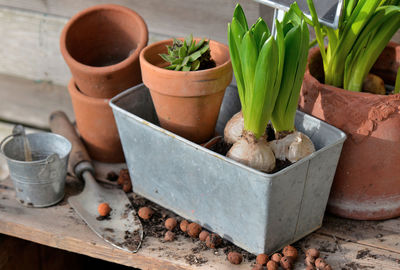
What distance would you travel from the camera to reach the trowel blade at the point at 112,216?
87 centimetres

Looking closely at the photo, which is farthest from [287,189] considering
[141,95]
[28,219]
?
[28,219]

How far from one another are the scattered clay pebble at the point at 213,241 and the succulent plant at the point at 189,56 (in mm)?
282

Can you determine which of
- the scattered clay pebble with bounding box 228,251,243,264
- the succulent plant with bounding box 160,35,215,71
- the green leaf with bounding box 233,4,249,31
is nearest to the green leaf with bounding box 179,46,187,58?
the succulent plant with bounding box 160,35,215,71

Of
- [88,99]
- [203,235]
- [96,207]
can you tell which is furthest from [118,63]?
[203,235]

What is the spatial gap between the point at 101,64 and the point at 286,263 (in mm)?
600

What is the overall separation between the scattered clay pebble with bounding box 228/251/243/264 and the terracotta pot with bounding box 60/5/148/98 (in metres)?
0.41

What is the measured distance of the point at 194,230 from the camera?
2.84 ft

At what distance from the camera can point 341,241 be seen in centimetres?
86

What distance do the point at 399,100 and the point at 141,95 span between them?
46cm

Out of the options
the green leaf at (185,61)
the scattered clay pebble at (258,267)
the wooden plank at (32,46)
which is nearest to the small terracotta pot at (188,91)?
the green leaf at (185,61)

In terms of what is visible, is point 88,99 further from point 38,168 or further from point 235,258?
point 235,258

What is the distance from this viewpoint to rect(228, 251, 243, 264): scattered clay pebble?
0.81 m

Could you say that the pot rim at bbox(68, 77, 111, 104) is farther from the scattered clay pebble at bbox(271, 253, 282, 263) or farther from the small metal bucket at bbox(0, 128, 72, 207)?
the scattered clay pebble at bbox(271, 253, 282, 263)

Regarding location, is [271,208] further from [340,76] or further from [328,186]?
[340,76]
